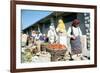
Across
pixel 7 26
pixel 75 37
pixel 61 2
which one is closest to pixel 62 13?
pixel 61 2

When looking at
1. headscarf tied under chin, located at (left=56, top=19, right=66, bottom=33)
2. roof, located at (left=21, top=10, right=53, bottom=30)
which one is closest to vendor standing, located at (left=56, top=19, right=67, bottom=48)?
headscarf tied under chin, located at (left=56, top=19, right=66, bottom=33)

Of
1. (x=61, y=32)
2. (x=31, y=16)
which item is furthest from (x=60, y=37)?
(x=31, y=16)

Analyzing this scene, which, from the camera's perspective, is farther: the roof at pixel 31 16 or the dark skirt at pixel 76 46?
the dark skirt at pixel 76 46

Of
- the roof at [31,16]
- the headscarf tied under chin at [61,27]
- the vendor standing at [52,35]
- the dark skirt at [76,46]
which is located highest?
the roof at [31,16]

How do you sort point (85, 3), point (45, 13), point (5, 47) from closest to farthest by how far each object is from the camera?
point (5, 47) < point (45, 13) < point (85, 3)

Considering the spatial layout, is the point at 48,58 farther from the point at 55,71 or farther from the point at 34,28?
the point at 34,28

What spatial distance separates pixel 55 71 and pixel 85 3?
0.66m

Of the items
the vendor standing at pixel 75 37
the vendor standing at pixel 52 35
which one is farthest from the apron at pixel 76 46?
the vendor standing at pixel 52 35

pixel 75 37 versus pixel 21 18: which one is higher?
pixel 21 18

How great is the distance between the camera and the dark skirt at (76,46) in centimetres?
172

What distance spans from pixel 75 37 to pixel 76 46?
0.08 m

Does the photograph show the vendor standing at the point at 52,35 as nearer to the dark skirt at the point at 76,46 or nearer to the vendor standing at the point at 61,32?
the vendor standing at the point at 61,32

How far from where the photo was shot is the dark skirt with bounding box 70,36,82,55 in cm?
172

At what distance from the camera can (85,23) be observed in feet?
5.80
